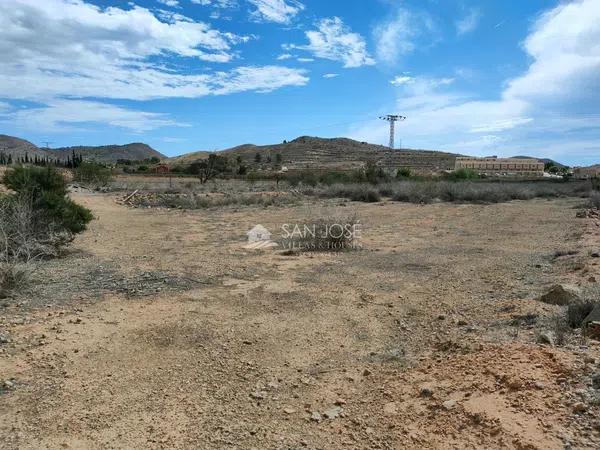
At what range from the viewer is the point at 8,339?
194 inches

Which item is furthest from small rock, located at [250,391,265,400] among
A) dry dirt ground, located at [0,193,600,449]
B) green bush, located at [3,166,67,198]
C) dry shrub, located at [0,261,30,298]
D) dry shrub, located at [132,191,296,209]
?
dry shrub, located at [132,191,296,209]

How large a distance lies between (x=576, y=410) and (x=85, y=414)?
3.58 meters

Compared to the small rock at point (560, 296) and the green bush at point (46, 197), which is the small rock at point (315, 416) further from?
the green bush at point (46, 197)

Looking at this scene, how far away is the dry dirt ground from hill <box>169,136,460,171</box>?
236ft

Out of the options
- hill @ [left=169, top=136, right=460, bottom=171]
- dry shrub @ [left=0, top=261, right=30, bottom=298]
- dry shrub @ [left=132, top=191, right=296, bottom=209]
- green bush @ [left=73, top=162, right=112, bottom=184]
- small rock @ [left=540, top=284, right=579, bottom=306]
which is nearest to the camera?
small rock @ [left=540, top=284, right=579, bottom=306]

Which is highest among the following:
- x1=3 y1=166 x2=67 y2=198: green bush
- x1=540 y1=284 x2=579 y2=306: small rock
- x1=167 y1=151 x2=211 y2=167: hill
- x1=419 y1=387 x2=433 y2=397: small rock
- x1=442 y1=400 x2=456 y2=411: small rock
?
x1=167 y1=151 x2=211 y2=167: hill

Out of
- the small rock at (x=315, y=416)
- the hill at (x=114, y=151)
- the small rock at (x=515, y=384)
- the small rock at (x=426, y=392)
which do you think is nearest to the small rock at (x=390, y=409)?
the small rock at (x=426, y=392)

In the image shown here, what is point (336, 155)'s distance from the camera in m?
97.6

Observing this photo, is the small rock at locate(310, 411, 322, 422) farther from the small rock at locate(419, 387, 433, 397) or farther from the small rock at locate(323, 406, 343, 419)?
the small rock at locate(419, 387, 433, 397)

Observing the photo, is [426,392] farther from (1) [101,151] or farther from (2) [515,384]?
(1) [101,151]

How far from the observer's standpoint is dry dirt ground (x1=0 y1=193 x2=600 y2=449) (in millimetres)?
3318

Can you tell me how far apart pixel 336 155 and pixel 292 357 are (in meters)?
94.6

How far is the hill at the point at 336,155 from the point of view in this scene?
86.9 metres

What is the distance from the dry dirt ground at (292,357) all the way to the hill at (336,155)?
72056mm
